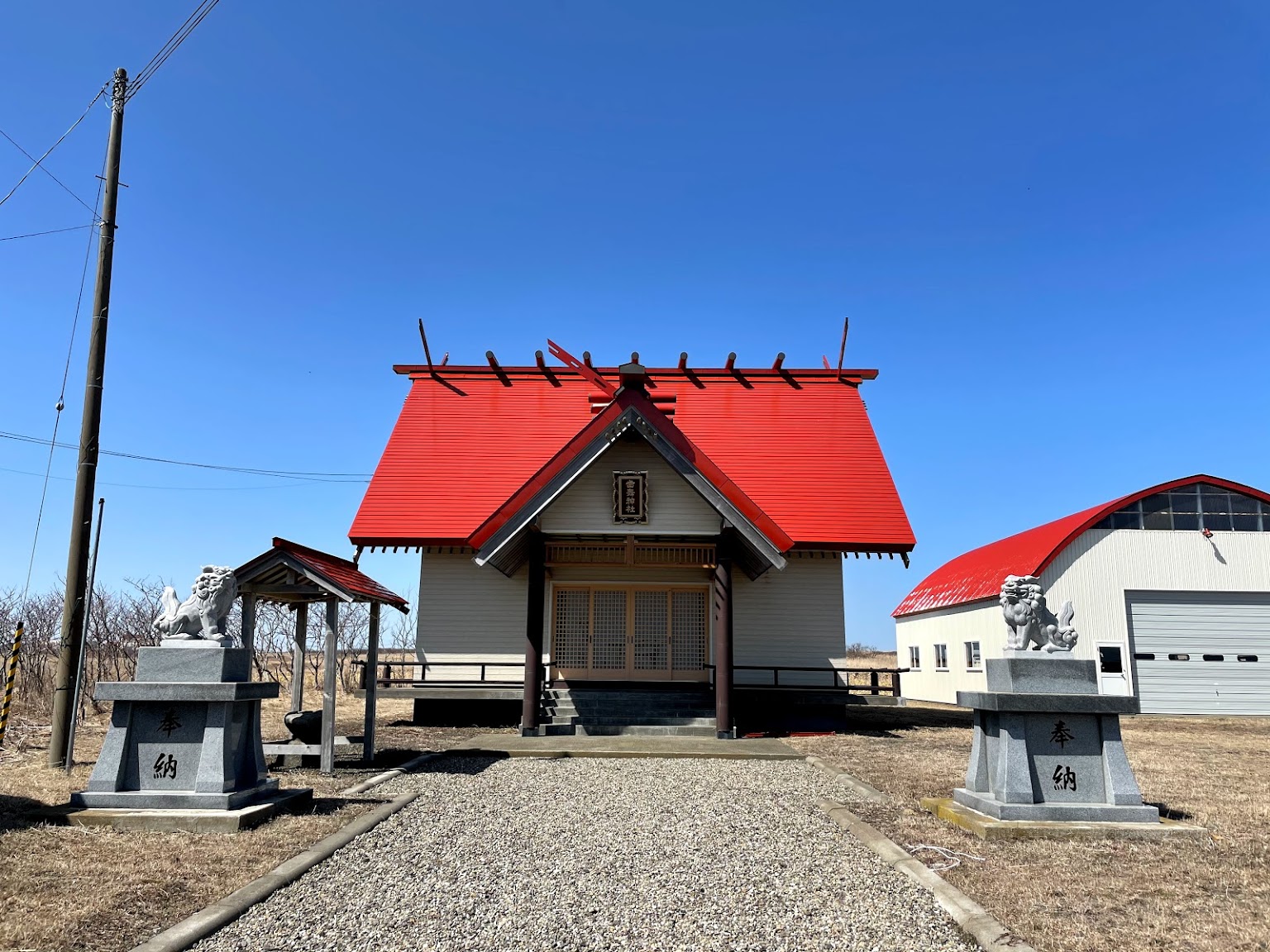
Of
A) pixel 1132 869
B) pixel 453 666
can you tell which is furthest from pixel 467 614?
pixel 1132 869

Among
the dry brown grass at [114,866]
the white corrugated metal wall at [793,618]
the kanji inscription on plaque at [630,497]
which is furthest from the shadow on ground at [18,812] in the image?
the white corrugated metal wall at [793,618]

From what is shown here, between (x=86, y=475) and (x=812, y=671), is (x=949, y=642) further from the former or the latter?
(x=86, y=475)

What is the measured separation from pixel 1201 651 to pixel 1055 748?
18842 millimetres

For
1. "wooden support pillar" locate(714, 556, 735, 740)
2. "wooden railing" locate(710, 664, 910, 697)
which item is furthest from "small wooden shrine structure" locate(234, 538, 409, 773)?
"wooden railing" locate(710, 664, 910, 697)

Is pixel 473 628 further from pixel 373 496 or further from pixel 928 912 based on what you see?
pixel 928 912

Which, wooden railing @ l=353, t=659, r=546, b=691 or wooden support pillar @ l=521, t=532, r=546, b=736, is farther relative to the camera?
wooden railing @ l=353, t=659, r=546, b=691

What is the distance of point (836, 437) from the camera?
20.5 meters

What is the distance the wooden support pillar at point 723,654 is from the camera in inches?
567

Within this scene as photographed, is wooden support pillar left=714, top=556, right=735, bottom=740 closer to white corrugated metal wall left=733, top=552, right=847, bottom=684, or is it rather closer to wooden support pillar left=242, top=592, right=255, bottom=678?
white corrugated metal wall left=733, top=552, right=847, bottom=684

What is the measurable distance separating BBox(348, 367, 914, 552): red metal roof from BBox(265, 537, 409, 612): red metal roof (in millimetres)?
4976

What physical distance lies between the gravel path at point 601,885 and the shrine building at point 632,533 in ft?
20.0

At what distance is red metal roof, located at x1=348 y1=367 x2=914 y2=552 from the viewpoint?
17984 millimetres

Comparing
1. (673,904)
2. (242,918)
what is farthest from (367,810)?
(673,904)

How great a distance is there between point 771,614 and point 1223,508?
14.5 meters
